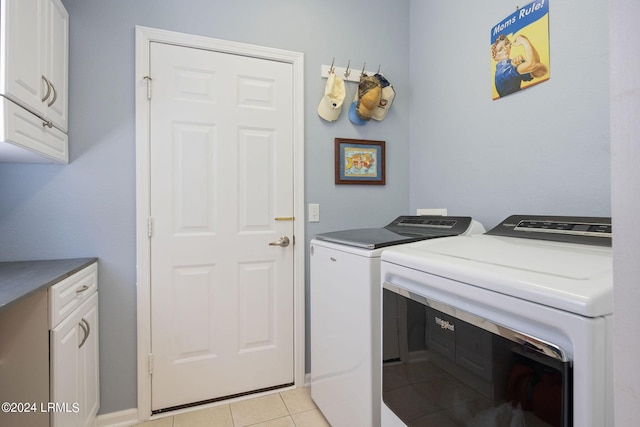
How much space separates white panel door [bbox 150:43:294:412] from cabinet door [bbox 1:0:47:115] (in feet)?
1.69

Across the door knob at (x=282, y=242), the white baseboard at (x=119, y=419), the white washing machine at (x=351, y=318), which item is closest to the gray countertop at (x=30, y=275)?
the white baseboard at (x=119, y=419)

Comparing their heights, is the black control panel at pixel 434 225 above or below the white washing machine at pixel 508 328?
above

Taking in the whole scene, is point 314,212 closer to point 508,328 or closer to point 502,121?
point 502,121

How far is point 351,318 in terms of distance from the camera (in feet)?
4.58

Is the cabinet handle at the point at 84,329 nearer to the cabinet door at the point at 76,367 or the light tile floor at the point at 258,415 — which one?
the cabinet door at the point at 76,367

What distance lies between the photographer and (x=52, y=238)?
62.9 inches

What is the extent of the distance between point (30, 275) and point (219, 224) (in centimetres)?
87

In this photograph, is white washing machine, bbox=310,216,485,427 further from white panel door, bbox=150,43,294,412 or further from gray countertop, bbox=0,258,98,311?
gray countertop, bbox=0,258,98,311

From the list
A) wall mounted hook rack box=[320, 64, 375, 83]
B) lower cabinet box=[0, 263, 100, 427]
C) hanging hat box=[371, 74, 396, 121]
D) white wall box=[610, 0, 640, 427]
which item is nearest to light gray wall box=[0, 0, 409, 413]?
wall mounted hook rack box=[320, 64, 375, 83]

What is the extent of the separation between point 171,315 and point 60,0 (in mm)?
1739

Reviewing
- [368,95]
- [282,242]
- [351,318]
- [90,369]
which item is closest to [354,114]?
[368,95]

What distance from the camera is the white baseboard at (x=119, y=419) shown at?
1.66 metres

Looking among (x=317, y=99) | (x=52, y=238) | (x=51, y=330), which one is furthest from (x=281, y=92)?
(x=51, y=330)

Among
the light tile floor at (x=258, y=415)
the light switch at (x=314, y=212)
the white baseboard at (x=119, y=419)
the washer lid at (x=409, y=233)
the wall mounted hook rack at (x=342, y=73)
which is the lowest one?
the light tile floor at (x=258, y=415)
